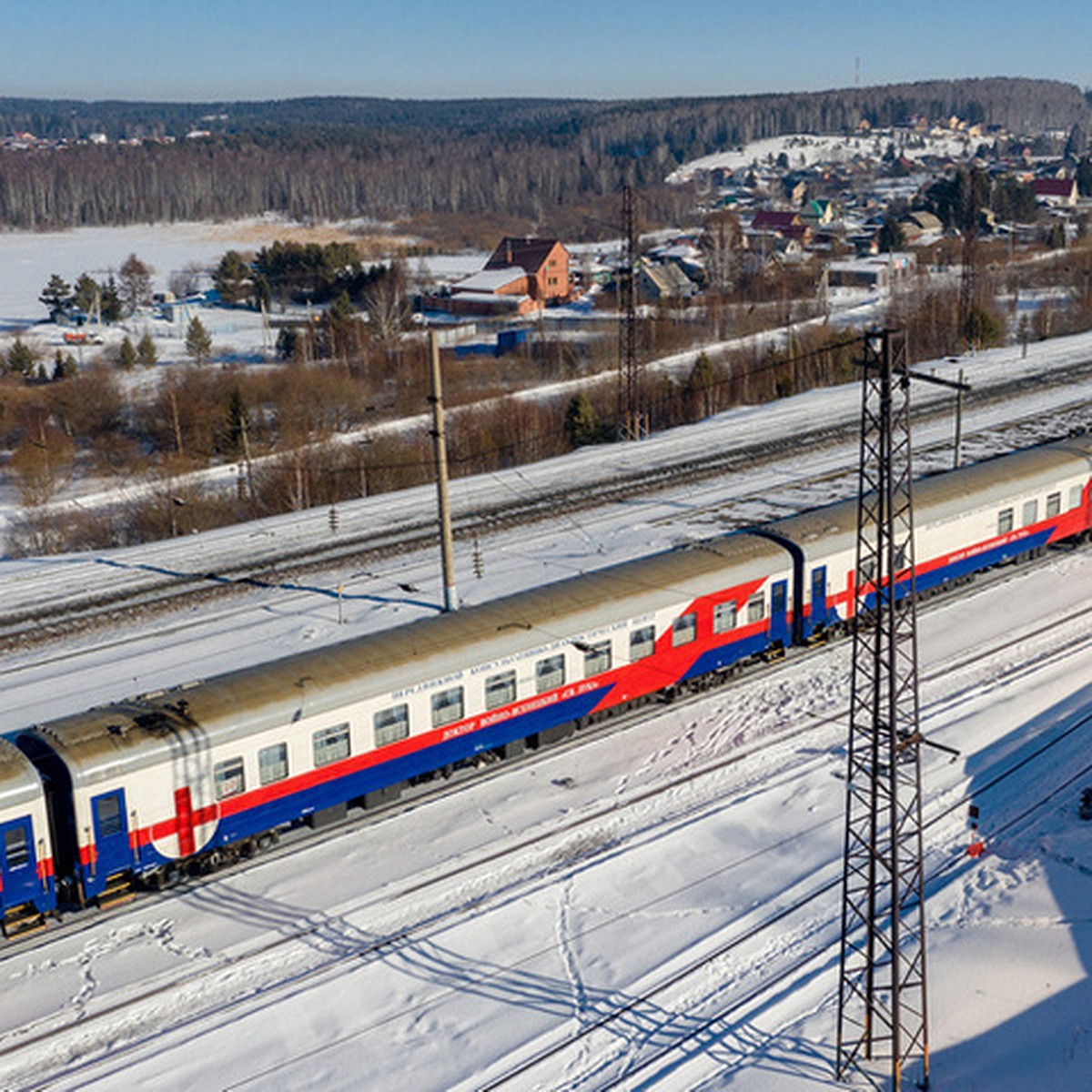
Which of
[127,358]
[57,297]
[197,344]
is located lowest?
[127,358]

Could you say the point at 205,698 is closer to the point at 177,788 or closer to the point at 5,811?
the point at 177,788

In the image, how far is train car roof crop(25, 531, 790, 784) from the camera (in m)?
19.7

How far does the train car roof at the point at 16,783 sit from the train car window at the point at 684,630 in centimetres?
1340

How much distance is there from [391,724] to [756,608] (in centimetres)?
990

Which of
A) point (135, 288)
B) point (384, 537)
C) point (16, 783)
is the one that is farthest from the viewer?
point (135, 288)

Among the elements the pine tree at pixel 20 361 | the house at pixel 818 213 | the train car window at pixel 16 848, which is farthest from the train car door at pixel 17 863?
the house at pixel 818 213

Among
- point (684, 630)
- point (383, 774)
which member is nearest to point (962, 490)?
point (684, 630)

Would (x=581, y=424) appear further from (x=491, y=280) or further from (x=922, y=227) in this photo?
(x=922, y=227)

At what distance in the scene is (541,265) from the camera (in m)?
116

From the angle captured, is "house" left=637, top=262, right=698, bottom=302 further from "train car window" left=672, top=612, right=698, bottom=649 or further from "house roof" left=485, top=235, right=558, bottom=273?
"train car window" left=672, top=612, right=698, bottom=649

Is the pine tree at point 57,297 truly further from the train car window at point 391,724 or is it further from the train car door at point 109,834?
the train car door at point 109,834

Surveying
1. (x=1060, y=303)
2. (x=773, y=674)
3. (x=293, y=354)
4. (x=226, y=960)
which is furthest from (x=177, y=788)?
(x=1060, y=303)

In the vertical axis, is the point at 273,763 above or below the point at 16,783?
below

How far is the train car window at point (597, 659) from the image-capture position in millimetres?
25312
